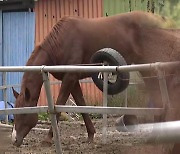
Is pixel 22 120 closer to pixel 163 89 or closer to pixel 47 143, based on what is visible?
pixel 47 143

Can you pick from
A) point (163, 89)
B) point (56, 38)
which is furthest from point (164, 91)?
point (56, 38)

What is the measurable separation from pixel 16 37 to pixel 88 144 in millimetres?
7665

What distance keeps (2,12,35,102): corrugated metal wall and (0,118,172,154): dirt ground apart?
149 inches

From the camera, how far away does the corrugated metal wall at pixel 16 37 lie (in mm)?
13039

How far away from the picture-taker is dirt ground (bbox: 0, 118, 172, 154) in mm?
2383

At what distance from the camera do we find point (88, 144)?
19.4 feet

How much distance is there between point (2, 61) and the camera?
42.8ft

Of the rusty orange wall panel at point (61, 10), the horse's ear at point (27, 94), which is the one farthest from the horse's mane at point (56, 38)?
the rusty orange wall panel at point (61, 10)

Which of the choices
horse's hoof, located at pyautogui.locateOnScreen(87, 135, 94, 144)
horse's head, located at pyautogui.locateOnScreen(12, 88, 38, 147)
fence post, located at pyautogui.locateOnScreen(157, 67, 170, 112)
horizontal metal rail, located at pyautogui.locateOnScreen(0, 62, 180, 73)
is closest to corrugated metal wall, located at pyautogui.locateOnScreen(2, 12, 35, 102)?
horse's hoof, located at pyautogui.locateOnScreen(87, 135, 94, 144)

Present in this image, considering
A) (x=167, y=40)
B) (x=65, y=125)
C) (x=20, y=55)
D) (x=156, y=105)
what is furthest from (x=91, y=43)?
(x=20, y=55)

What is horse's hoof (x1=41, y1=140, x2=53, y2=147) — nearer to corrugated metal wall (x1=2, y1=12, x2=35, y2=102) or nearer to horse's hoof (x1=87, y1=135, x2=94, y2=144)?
horse's hoof (x1=87, y1=135, x2=94, y2=144)

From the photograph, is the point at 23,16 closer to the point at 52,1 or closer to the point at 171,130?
the point at 52,1

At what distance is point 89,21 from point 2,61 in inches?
225

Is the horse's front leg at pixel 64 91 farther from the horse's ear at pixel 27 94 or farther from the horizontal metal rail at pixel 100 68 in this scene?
the horizontal metal rail at pixel 100 68
